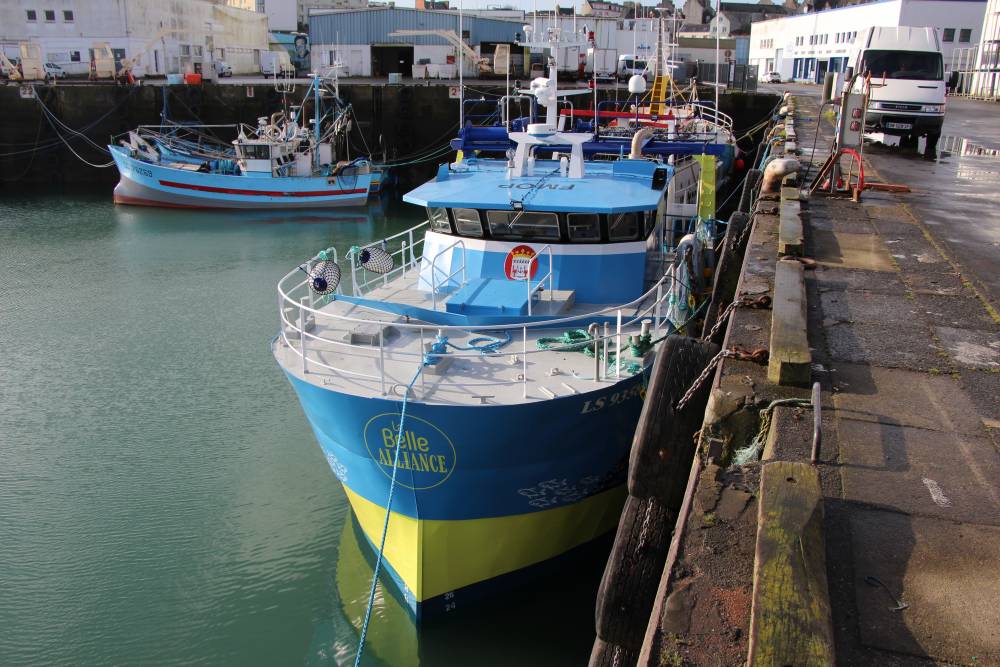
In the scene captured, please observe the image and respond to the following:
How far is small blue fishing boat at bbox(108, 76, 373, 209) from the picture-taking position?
91.5ft

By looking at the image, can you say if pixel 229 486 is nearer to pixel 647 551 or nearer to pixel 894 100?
pixel 647 551

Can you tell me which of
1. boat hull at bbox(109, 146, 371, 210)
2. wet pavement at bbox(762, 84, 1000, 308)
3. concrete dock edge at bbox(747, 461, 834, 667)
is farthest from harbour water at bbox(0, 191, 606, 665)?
boat hull at bbox(109, 146, 371, 210)

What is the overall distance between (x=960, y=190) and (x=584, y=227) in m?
7.14

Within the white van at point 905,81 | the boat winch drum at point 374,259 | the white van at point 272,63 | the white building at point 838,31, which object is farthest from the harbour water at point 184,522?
the white van at point 272,63

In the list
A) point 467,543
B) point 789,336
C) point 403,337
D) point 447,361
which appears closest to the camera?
point 789,336

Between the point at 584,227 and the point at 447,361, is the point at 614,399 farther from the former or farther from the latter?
the point at 584,227

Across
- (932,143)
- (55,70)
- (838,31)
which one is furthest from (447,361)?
(838,31)

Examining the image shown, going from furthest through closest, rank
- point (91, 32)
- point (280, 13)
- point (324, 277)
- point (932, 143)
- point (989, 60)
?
point (280, 13)
point (91, 32)
point (989, 60)
point (932, 143)
point (324, 277)

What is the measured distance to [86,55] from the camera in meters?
41.2

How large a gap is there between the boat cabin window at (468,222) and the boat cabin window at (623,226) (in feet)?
4.57

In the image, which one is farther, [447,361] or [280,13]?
[280,13]

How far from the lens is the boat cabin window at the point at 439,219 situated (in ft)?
30.7

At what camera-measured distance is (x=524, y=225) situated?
29.5 ft

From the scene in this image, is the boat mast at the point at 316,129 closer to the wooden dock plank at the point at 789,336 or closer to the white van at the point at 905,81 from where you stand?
the white van at the point at 905,81
